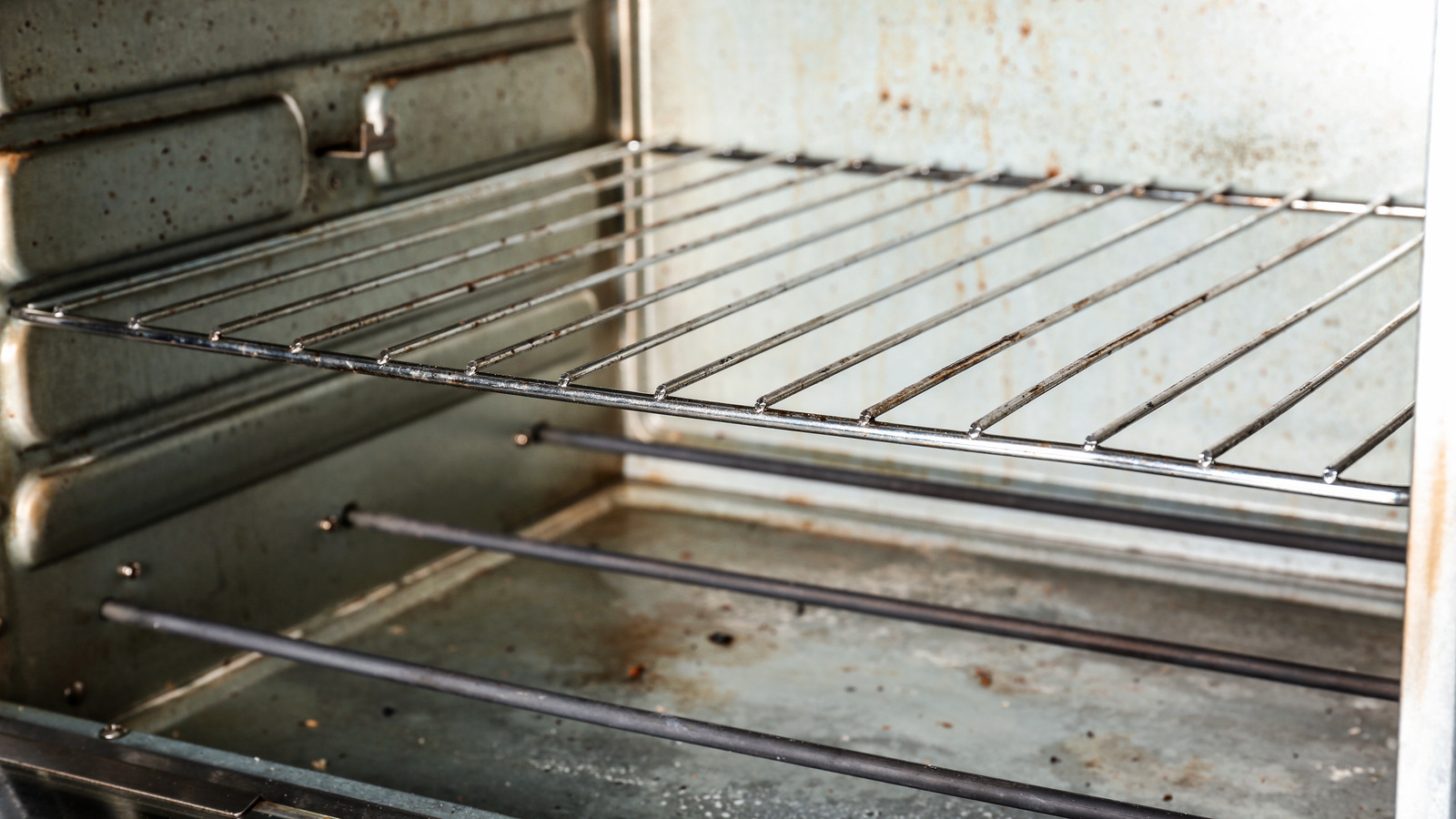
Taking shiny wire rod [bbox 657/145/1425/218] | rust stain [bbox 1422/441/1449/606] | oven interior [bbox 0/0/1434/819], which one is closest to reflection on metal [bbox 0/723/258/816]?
oven interior [bbox 0/0/1434/819]

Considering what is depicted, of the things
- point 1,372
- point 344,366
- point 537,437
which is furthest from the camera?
point 537,437

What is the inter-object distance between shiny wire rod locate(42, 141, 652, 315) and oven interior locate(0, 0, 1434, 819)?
1 centimetres

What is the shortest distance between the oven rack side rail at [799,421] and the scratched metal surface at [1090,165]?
79 cm

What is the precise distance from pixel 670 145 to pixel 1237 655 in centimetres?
112

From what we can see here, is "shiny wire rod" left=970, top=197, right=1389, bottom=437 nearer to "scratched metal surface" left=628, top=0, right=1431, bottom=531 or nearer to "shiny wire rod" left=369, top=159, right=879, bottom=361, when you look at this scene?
"scratched metal surface" left=628, top=0, right=1431, bottom=531

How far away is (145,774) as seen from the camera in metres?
1.29

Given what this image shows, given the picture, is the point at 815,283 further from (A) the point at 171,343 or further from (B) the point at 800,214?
(A) the point at 171,343

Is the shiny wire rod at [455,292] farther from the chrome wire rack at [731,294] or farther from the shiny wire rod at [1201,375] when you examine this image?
the shiny wire rod at [1201,375]

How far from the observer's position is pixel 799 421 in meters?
1.14

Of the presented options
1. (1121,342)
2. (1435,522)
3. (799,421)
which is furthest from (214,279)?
(1435,522)

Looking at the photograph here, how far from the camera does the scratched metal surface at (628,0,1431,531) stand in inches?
73.1

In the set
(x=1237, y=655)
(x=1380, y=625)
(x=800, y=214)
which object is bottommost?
(x=1380, y=625)

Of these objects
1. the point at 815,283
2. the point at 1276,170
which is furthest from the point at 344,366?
the point at 1276,170

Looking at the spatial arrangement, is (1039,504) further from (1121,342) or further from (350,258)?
(350,258)
